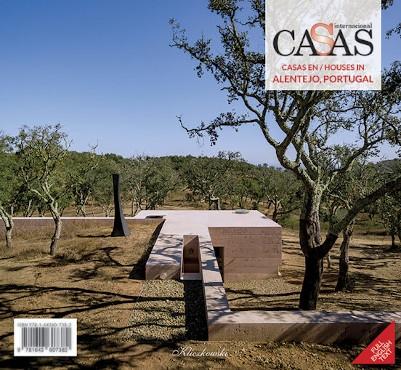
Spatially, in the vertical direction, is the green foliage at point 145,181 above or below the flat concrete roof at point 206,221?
above

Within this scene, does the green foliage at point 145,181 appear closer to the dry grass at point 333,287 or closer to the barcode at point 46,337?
the dry grass at point 333,287

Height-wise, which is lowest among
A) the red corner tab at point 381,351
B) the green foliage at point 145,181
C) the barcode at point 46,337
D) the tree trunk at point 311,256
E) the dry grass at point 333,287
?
the dry grass at point 333,287

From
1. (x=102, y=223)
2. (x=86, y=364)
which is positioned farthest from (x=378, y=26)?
(x=102, y=223)

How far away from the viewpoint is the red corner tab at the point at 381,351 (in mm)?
4594

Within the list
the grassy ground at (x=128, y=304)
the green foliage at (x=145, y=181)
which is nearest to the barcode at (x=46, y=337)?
the grassy ground at (x=128, y=304)

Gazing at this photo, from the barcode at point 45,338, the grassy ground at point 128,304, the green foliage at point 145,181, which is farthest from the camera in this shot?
the green foliage at point 145,181

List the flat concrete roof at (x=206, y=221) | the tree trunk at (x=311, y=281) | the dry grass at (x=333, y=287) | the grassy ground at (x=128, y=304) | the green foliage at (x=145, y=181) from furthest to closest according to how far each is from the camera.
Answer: the green foliage at (x=145, y=181), the flat concrete roof at (x=206, y=221), the dry grass at (x=333, y=287), the tree trunk at (x=311, y=281), the grassy ground at (x=128, y=304)

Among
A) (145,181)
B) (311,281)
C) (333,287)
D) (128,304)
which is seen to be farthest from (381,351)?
(145,181)

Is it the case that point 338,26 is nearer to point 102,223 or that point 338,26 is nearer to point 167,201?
point 102,223

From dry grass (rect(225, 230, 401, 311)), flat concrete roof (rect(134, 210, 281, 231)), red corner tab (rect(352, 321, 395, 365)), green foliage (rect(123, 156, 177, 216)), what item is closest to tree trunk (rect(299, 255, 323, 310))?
dry grass (rect(225, 230, 401, 311))

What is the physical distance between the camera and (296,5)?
626 cm

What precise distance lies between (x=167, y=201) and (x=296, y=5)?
39.2 meters

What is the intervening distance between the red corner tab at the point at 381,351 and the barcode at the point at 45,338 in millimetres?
3774

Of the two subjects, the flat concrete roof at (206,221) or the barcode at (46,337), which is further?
the flat concrete roof at (206,221)
